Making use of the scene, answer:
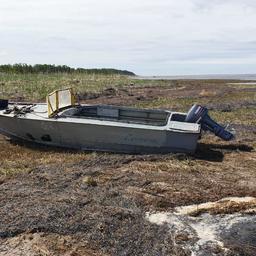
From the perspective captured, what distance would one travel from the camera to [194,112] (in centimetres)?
1252

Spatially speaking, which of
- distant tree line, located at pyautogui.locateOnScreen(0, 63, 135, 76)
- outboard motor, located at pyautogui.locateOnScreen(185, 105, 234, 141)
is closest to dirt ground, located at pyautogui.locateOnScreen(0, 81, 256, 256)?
outboard motor, located at pyautogui.locateOnScreen(185, 105, 234, 141)

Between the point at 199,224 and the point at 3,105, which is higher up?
the point at 3,105

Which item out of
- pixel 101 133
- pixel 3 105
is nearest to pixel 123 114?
pixel 101 133

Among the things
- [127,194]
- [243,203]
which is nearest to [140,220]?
[127,194]

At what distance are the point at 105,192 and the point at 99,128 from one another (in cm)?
354

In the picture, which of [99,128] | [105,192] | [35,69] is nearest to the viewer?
[105,192]

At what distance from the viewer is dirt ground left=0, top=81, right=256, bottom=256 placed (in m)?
6.87

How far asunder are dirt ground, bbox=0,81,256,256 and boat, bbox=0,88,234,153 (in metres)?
0.35

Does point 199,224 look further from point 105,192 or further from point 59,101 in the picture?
point 59,101

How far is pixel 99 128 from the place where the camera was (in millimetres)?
12195

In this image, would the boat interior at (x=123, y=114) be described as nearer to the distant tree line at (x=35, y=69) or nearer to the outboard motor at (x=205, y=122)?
the outboard motor at (x=205, y=122)

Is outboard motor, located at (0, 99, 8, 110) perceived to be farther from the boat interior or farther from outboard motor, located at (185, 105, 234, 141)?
outboard motor, located at (185, 105, 234, 141)

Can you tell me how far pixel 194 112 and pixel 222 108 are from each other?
33.0ft

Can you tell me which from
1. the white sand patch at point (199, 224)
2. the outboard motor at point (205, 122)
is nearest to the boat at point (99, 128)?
the outboard motor at point (205, 122)
